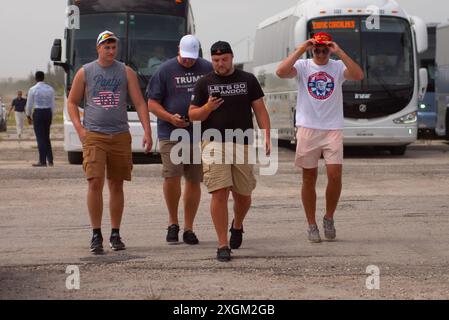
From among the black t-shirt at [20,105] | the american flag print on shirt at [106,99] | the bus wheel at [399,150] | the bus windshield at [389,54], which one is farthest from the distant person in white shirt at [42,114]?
the black t-shirt at [20,105]

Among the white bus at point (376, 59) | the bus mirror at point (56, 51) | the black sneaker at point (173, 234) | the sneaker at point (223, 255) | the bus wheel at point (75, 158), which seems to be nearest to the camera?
the sneaker at point (223, 255)

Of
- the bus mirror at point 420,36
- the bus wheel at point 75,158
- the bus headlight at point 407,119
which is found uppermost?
the bus mirror at point 420,36

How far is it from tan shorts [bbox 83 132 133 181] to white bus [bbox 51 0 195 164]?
11057 mm

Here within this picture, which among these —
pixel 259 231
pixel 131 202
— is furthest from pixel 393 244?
pixel 131 202

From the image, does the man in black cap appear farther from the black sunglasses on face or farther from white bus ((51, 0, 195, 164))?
white bus ((51, 0, 195, 164))

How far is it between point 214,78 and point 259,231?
8.12ft

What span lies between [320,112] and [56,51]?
1162cm

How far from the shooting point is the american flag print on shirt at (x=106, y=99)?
9.97 m

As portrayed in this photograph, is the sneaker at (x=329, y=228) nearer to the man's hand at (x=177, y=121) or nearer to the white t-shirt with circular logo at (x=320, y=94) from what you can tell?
the white t-shirt with circular logo at (x=320, y=94)

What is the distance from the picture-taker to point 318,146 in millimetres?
10539

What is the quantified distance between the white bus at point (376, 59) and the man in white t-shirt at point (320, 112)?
1313 cm

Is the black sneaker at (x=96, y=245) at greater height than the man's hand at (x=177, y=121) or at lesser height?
lesser

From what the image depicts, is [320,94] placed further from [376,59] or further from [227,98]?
[376,59]

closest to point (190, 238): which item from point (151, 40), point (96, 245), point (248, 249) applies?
point (248, 249)
